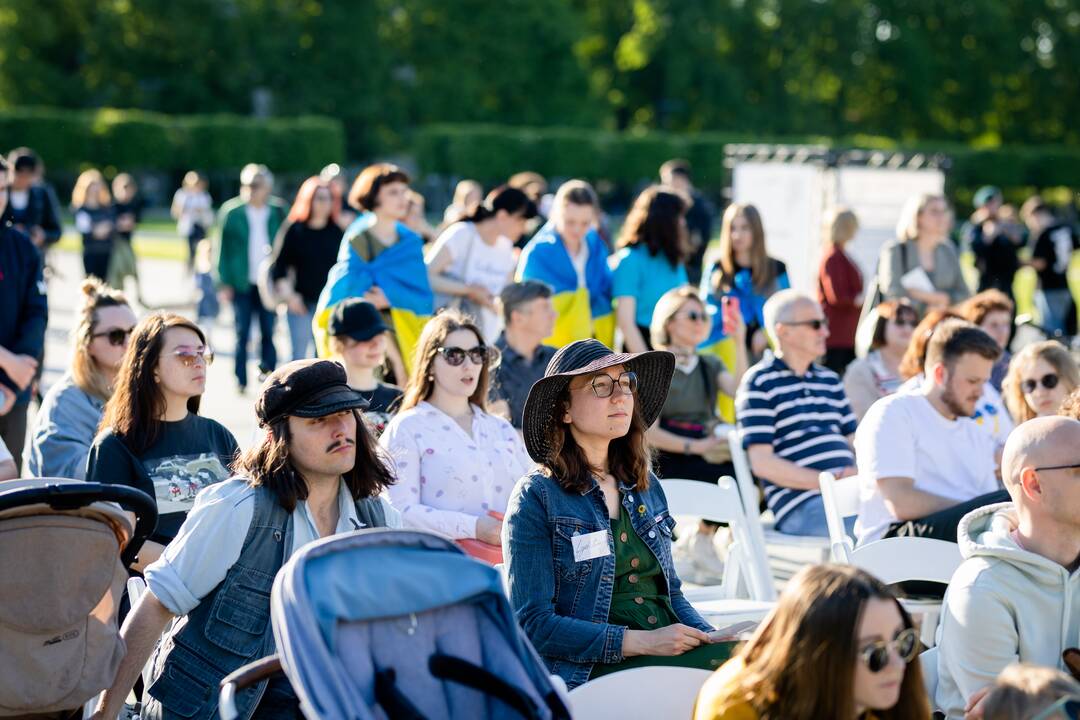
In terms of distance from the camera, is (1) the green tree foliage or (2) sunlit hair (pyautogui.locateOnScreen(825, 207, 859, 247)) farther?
(1) the green tree foliage

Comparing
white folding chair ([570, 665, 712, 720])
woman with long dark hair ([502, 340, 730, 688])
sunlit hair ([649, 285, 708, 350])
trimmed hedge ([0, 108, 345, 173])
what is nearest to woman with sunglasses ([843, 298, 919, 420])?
sunlit hair ([649, 285, 708, 350])

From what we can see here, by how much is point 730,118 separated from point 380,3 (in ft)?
50.9

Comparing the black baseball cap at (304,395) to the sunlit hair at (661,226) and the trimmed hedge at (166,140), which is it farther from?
the trimmed hedge at (166,140)

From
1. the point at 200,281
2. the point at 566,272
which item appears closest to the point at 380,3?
the point at 200,281

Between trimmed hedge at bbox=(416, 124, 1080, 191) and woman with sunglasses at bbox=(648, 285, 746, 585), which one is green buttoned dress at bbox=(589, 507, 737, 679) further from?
trimmed hedge at bbox=(416, 124, 1080, 191)

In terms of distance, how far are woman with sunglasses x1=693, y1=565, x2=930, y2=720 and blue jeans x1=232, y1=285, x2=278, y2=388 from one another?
400 inches

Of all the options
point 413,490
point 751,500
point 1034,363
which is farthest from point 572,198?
point 413,490

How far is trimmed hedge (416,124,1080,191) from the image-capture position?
54750mm

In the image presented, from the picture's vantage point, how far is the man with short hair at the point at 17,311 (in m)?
7.00

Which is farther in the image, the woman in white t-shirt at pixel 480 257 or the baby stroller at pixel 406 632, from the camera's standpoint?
the woman in white t-shirt at pixel 480 257

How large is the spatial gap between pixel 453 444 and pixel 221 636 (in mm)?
1872

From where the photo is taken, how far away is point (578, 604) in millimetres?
4344

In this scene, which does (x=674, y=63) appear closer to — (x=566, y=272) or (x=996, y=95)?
(x=996, y=95)

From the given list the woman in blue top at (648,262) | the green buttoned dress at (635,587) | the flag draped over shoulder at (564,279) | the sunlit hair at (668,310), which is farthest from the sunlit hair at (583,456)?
the woman in blue top at (648,262)
